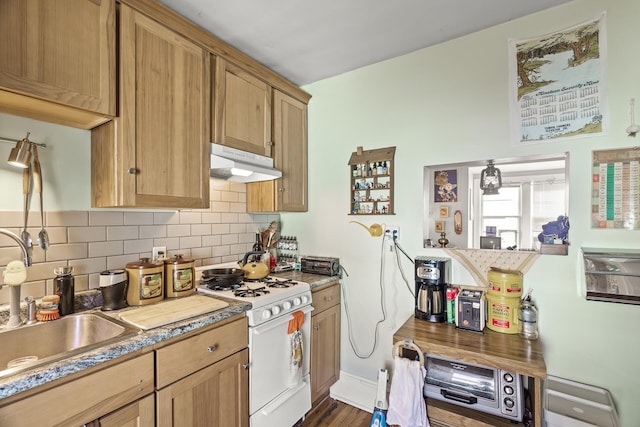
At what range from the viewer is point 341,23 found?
1773mm

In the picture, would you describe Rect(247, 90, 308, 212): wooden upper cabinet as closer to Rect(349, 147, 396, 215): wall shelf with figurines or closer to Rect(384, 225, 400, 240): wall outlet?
Rect(349, 147, 396, 215): wall shelf with figurines

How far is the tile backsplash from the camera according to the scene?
1.38 metres

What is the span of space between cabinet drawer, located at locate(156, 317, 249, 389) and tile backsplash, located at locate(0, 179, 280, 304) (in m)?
0.71

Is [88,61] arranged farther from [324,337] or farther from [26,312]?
[324,337]

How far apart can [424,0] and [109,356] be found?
7.12 ft

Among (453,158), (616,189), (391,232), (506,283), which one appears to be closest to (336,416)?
(391,232)

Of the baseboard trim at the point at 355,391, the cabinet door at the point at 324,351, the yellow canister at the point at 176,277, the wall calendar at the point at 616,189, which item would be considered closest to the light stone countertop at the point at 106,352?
the yellow canister at the point at 176,277

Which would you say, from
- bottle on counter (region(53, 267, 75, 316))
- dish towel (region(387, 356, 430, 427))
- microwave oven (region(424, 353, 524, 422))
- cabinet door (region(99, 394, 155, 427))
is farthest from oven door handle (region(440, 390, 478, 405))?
bottle on counter (region(53, 267, 75, 316))

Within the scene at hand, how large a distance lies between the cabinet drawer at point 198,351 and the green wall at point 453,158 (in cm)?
107

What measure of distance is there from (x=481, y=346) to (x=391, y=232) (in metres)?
0.91

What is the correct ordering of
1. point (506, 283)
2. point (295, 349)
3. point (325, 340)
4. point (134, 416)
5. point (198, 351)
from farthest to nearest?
point (325, 340), point (295, 349), point (506, 283), point (198, 351), point (134, 416)

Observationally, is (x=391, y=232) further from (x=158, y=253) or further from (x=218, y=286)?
(x=158, y=253)

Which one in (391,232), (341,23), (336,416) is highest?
(341,23)

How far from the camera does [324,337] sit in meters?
2.18
